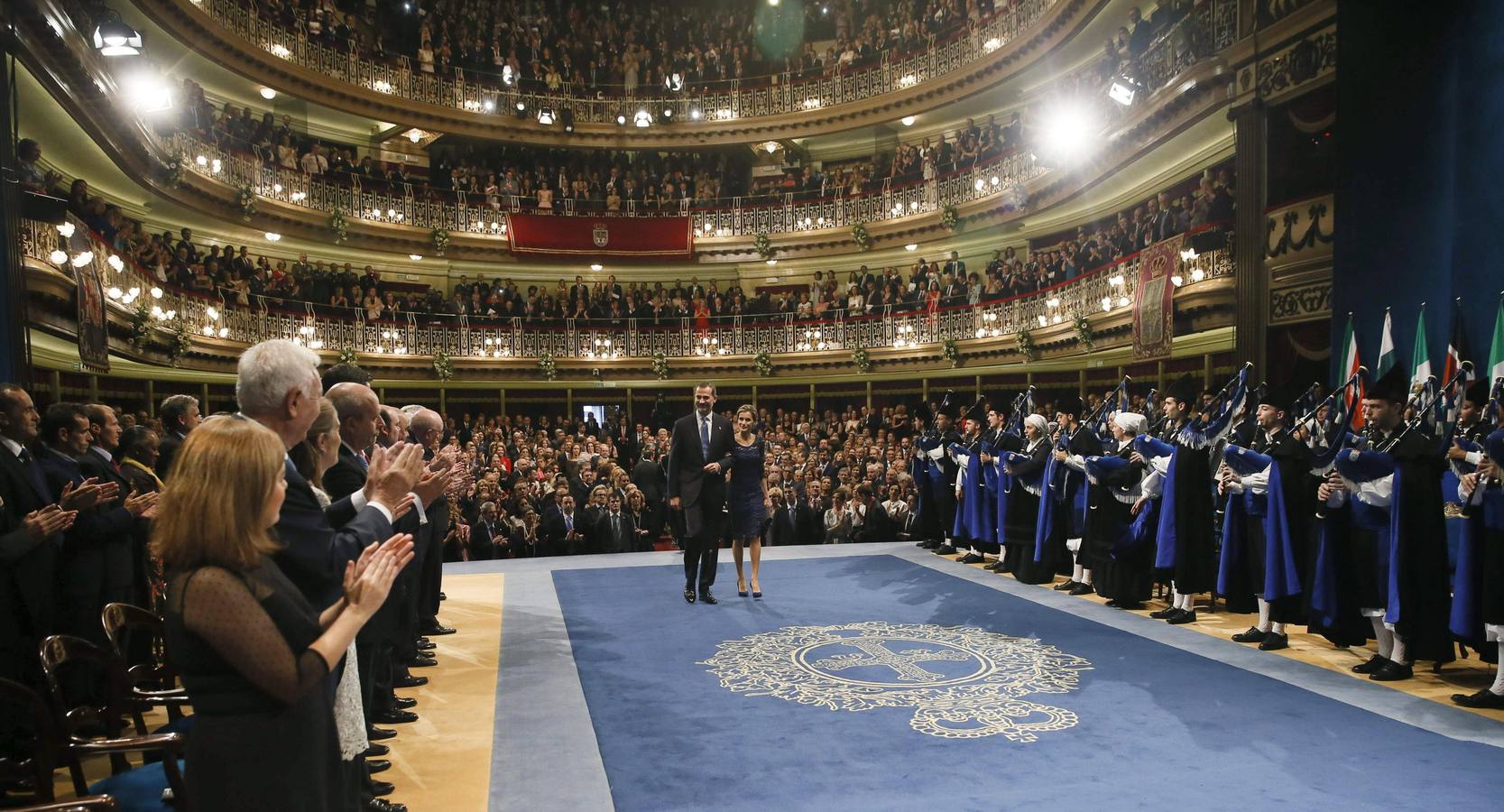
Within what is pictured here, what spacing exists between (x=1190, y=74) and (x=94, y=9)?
45.0 ft

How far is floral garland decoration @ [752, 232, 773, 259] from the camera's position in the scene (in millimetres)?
23609

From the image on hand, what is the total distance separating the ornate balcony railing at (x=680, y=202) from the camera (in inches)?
755

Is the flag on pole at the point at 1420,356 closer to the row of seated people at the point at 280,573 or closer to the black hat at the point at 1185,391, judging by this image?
the black hat at the point at 1185,391

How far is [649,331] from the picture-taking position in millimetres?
23562

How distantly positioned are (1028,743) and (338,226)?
20.2 m

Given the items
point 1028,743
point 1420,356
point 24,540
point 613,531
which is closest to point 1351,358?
point 1420,356

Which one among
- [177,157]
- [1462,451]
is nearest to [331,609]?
[1462,451]

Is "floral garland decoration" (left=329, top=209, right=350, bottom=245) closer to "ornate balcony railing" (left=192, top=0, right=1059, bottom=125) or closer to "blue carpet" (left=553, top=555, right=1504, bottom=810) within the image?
"ornate balcony railing" (left=192, top=0, right=1059, bottom=125)

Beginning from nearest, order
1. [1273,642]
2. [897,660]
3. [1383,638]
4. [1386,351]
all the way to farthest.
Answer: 1. [1383,638]
2. [897,660]
3. [1273,642]
4. [1386,351]

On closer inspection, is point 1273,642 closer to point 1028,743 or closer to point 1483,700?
point 1483,700

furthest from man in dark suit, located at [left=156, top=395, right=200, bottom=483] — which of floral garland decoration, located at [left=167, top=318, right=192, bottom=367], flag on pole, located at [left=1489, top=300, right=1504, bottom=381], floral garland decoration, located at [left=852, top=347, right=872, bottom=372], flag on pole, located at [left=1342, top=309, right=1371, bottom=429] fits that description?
floral garland decoration, located at [left=852, top=347, right=872, bottom=372]

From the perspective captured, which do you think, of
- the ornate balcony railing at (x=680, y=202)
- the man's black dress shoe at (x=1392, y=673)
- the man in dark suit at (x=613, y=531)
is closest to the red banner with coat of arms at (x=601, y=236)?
the ornate balcony railing at (x=680, y=202)

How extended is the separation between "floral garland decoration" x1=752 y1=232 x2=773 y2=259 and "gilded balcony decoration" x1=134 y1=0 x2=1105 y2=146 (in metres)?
2.88

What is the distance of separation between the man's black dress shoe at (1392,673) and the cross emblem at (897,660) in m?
2.37
